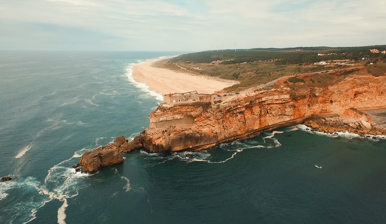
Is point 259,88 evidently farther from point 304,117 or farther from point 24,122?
point 24,122

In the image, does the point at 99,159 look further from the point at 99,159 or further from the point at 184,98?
the point at 184,98

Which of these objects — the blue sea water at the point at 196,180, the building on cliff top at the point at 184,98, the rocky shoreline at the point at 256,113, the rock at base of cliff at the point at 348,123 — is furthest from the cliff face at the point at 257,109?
the blue sea water at the point at 196,180

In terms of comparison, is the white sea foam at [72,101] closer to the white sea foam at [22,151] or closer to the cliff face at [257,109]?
the white sea foam at [22,151]

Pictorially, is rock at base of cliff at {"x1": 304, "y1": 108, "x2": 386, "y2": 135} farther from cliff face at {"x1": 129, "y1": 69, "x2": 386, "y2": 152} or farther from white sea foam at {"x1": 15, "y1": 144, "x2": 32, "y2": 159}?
white sea foam at {"x1": 15, "y1": 144, "x2": 32, "y2": 159}

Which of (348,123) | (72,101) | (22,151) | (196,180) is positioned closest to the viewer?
(196,180)

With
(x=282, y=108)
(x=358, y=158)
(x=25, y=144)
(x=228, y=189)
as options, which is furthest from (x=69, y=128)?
(x=358, y=158)

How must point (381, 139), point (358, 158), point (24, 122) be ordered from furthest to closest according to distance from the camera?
point (24, 122) → point (381, 139) → point (358, 158)

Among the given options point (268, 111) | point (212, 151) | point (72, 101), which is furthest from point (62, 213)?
point (72, 101)
